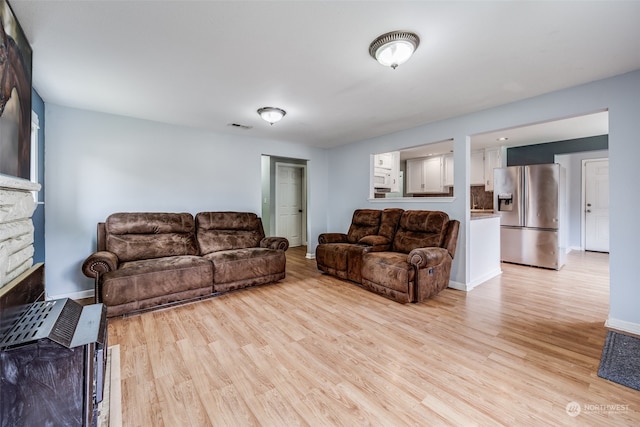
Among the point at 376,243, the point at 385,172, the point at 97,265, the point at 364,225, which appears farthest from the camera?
the point at 385,172

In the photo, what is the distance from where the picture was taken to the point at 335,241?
14.2ft

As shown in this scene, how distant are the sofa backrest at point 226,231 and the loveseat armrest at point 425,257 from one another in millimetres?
2270

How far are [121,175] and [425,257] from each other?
3.96 meters

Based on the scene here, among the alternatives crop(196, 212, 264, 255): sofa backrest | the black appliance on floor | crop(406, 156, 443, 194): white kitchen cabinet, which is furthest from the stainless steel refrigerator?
the black appliance on floor

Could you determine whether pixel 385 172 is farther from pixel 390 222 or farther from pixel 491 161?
pixel 491 161

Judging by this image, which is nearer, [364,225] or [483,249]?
[483,249]

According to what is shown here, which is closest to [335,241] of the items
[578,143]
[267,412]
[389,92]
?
[389,92]

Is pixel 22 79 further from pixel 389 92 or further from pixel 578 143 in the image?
pixel 578 143

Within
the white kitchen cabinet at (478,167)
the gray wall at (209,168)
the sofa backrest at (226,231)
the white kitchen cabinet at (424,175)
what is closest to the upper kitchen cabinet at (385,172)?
the gray wall at (209,168)

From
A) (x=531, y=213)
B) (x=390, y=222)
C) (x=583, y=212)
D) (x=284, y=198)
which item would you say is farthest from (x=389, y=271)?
(x=583, y=212)

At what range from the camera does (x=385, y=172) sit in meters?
5.31

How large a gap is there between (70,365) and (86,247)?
2890 millimetres

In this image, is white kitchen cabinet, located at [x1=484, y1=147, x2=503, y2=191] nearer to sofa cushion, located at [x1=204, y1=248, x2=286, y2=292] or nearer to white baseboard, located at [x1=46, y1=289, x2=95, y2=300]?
sofa cushion, located at [x1=204, y1=248, x2=286, y2=292]

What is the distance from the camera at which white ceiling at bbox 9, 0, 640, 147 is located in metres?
1.61
